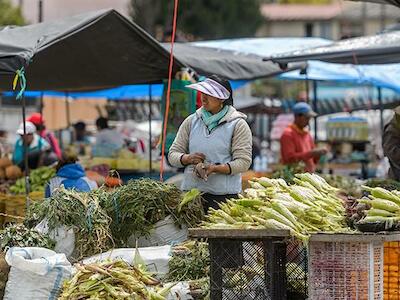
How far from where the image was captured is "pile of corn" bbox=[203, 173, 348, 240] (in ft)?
22.0

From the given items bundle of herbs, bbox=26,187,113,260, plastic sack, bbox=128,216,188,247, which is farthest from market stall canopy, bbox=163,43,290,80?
bundle of herbs, bbox=26,187,113,260

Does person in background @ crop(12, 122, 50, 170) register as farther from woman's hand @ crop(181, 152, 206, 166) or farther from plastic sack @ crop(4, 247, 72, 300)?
plastic sack @ crop(4, 247, 72, 300)

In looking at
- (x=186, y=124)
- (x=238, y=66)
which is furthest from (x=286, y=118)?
(x=186, y=124)

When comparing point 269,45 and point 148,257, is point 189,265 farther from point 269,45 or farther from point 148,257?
point 269,45

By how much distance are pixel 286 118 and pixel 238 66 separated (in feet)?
23.9

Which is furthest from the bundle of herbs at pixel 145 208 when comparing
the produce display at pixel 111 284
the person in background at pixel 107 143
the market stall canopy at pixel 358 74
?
the market stall canopy at pixel 358 74

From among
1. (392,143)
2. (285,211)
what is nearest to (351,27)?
(392,143)

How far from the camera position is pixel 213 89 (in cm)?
788

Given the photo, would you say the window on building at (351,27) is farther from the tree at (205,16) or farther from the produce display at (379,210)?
the produce display at (379,210)

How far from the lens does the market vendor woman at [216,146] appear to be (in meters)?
7.83

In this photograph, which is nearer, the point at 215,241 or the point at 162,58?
the point at 215,241

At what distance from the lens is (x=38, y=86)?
1073 centimetres

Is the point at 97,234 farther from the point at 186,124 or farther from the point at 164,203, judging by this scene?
the point at 186,124

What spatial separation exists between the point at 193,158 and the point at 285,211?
4.16 ft
